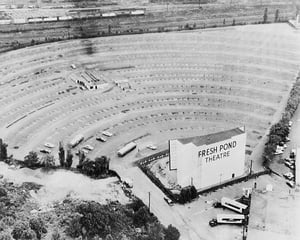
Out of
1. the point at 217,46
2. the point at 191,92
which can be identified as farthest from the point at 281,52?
the point at 191,92

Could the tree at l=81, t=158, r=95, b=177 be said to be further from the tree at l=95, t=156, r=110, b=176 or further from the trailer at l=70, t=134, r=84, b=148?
the trailer at l=70, t=134, r=84, b=148

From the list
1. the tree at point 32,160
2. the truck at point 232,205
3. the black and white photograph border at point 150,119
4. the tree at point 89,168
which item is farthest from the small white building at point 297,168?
the tree at point 32,160

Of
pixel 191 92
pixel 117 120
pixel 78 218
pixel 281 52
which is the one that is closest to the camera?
pixel 78 218

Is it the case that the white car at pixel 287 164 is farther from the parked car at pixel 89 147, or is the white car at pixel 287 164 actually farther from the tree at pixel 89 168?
the parked car at pixel 89 147

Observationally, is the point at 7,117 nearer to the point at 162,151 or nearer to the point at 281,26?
the point at 162,151

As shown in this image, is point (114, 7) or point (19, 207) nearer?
point (19, 207)

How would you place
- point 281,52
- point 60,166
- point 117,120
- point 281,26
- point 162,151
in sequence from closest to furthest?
point 60,166 → point 162,151 → point 117,120 → point 281,52 → point 281,26
